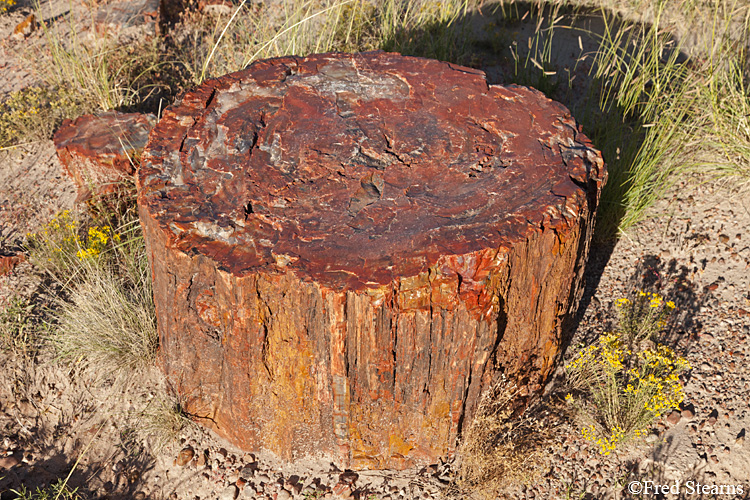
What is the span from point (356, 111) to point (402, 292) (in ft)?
3.39

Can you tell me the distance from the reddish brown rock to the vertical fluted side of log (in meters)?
1.30

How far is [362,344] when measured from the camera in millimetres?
2191

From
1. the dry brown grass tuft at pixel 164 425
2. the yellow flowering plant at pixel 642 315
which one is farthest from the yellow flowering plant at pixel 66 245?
the yellow flowering plant at pixel 642 315

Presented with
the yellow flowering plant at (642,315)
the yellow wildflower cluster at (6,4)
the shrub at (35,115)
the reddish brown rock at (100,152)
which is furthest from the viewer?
the yellow wildflower cluster at (6,4)

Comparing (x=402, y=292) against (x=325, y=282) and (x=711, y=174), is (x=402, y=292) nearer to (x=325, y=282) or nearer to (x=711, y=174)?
(x=325, y=282)

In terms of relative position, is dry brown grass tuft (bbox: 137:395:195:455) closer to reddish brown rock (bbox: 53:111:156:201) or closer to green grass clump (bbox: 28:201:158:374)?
green grass clump (bbox: 28:201:158:374)

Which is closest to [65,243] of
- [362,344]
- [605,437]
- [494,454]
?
[362,344]

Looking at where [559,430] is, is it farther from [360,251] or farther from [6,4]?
[6,4]

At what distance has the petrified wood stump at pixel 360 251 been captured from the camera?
211cm

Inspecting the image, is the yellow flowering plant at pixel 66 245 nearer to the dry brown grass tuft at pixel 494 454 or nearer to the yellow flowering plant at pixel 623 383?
the dry brown grass tuft at pixel 494 454

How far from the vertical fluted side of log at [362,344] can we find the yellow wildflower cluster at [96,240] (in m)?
0.74

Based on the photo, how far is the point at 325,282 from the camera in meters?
2.03

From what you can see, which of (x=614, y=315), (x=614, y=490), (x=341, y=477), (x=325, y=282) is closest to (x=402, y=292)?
(x=325, y=282)

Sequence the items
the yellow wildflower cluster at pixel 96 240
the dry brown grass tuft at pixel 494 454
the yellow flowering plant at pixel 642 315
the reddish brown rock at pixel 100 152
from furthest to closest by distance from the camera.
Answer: the reddish brown rock at pixel 100 152, the yellow wildflower cluster at pixel 96 240, the yellow flowering plant at pixel 642 315, the dry brown grass tuft at pixel 494 454
